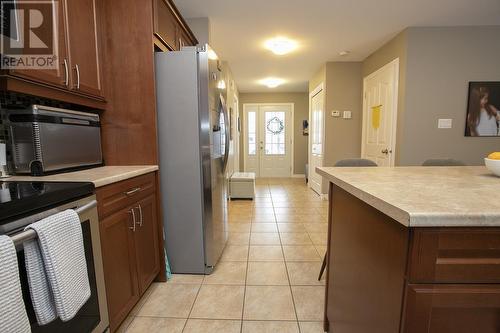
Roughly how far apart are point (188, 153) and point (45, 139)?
85 cm

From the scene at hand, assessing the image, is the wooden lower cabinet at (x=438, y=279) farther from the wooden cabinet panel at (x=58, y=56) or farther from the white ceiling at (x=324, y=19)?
the white ceiling at (x=324, y=19)

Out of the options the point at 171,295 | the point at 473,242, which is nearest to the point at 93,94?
the point at 171,295

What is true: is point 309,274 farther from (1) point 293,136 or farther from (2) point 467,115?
(1) point 293,136

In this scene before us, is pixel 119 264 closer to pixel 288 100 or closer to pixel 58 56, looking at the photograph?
pixel 58 56

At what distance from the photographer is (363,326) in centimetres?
89

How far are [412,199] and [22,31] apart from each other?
6.00 feet

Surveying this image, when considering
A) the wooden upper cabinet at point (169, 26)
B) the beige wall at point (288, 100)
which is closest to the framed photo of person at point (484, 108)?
the wooden upper cabinet at point (169, 26)

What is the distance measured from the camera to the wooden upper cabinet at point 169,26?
1.76 metres

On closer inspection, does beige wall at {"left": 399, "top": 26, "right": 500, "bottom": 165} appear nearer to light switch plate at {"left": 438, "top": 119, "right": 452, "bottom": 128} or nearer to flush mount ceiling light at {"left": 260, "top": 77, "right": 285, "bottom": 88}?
light switch plate at {"left": 438, "top": 119, "right": 452, "bottom": 128}

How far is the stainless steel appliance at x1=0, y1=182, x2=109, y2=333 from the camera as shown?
72cm

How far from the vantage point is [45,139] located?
4.33 feet

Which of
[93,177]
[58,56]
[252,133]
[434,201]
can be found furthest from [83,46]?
[252,133]

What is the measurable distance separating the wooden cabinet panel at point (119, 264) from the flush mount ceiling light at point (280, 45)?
2.93 metres

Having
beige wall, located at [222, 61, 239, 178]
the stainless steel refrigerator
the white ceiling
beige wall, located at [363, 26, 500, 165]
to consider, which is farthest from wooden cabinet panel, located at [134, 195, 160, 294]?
beige wall, located at [363, 26, 500, 165]
